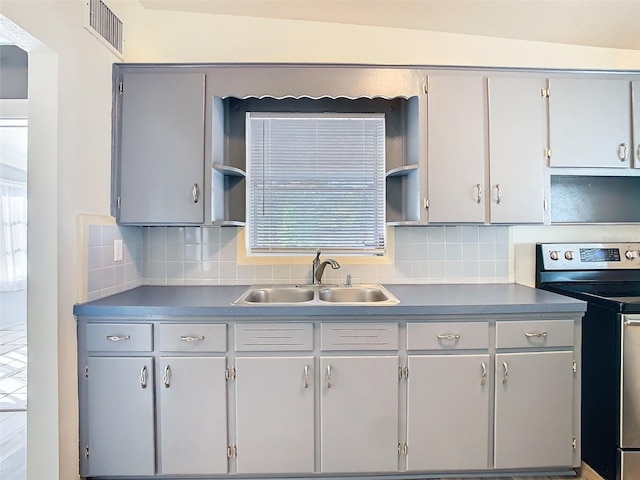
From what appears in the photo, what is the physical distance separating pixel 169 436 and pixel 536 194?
2.33 metres

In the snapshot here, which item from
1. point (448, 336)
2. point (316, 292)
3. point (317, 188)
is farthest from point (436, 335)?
point (317, 188)

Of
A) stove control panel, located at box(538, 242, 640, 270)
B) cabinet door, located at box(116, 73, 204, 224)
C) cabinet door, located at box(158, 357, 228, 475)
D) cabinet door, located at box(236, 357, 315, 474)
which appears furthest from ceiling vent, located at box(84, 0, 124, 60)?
stove control panel, located at box(538, 242, 640, 270)

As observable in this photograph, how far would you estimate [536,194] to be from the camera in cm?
212

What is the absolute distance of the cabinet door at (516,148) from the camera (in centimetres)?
211

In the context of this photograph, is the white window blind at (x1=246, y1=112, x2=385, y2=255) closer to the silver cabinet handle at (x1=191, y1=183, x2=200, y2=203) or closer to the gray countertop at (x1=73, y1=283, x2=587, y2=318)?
the silver cabinet handle at (x1=191, y1=183, x2=200, y2=203)

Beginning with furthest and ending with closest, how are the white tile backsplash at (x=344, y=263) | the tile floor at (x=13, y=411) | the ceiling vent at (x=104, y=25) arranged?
the white tile backsplash at (x=344, y=263), the tile floor at (x=13, y=411), the ceiling vent at (x=104, y=25)

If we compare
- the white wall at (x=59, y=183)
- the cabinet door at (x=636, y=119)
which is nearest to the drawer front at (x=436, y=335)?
the cabinet door at (x=636, y=119)

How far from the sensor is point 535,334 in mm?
1796

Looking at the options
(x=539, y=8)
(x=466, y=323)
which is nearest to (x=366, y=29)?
(x=539, y=8)

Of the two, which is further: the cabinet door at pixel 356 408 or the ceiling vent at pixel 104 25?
the ceiling vent at pixel 104 25

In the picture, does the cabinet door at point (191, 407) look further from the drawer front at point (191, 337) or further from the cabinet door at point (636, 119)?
the cabinet door at point (636, 119)

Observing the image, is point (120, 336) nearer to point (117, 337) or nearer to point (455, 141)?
point (117, 337)

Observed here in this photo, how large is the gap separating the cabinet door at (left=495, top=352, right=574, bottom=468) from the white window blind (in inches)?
41.6

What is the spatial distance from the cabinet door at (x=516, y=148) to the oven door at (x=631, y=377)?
69 cm
